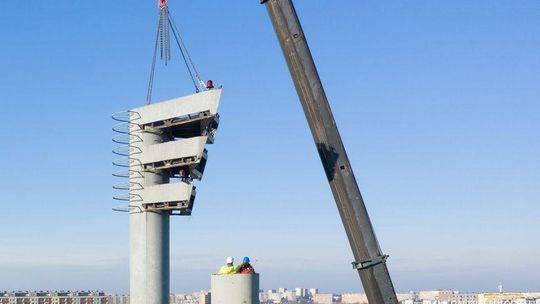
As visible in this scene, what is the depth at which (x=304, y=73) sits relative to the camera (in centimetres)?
2053

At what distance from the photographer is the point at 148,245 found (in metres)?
35.2

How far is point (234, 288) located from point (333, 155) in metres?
8.82

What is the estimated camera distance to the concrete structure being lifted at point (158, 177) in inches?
1360

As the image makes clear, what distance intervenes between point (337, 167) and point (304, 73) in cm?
250

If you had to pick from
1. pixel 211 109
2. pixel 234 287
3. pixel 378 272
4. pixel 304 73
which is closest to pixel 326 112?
pixel 304 73

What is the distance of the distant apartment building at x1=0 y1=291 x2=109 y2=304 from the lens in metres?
178

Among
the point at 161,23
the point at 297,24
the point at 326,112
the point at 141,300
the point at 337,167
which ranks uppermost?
the point at 161,23

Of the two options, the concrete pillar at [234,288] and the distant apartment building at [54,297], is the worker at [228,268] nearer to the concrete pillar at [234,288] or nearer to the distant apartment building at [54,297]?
the concrete pillar at [234,288]

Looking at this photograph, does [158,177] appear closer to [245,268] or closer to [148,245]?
[148,245]

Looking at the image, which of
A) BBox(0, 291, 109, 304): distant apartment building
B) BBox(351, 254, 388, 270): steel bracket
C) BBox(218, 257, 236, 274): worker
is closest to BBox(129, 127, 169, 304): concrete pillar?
BBox(218, 257, 236, 274): worker

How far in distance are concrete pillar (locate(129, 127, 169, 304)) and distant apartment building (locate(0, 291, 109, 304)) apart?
147 m

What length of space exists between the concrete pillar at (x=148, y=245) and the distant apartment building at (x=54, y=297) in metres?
147

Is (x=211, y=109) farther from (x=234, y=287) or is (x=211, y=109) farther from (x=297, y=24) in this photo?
(x=297, y=24)

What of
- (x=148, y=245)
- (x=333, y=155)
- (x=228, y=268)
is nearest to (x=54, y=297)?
(x=148, y=245)
